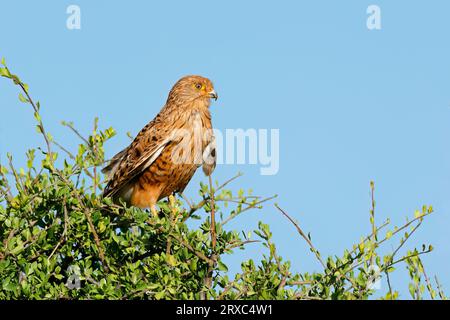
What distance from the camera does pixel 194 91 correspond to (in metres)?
7.57

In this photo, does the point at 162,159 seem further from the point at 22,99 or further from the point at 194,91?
the point at 22,99

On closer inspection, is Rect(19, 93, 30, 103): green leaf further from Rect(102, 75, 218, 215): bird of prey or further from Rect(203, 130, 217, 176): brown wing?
Rect(203, 130, 217, 176): brown wing

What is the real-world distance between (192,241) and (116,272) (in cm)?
53

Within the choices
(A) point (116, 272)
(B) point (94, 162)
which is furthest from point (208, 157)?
(A) point (116, 272)

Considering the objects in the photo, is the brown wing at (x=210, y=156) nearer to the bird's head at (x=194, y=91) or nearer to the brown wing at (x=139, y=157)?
the brown wing at (x=139, y=157)

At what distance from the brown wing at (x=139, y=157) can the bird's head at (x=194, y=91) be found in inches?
18.1

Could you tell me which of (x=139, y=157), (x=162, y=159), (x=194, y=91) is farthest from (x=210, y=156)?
(x=194, y=91)

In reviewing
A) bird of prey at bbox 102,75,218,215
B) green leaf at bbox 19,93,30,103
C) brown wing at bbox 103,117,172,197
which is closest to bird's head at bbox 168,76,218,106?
bird of prey at bbox 102,75,218,215

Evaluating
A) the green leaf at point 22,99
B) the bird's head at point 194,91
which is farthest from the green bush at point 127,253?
the bird's head at point 194,91

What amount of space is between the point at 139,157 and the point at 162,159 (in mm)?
212

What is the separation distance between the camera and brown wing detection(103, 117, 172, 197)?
6.96 meters

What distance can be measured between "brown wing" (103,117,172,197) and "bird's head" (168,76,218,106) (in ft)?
1.51
